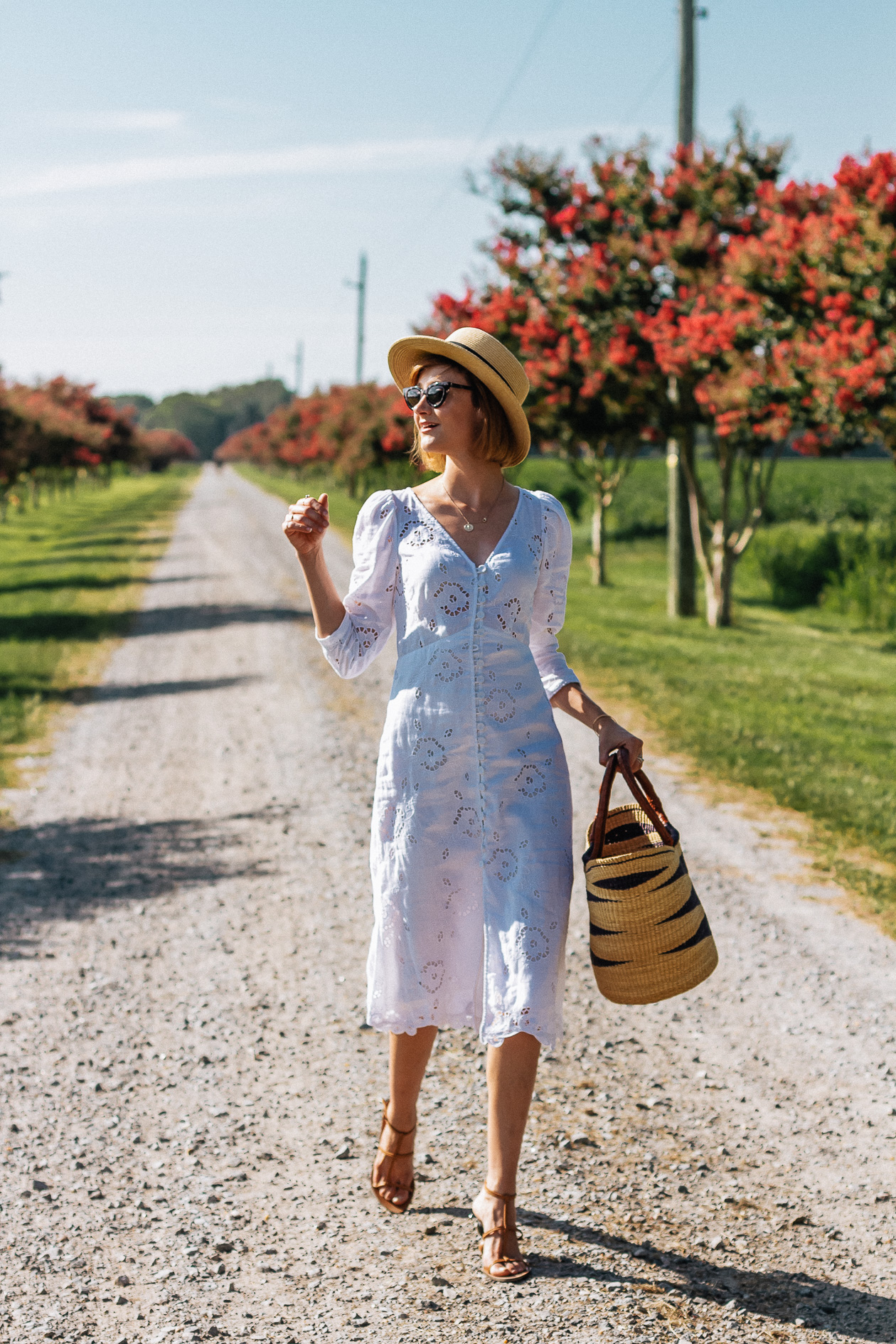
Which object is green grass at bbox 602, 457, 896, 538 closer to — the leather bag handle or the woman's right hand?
the leather bag handle

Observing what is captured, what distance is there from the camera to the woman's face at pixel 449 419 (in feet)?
9.89

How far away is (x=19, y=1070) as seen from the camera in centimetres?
403

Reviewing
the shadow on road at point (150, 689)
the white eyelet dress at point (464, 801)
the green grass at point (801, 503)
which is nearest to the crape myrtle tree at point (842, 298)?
the shadow on road at point (150, 689)

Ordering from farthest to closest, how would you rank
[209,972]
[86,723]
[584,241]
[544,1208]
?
1. [584,241]
2. [86,723]
3. [209,972]
4. [544,1208]

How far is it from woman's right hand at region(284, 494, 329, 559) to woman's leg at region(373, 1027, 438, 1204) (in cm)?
117

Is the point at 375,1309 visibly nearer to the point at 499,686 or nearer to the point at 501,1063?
the point at 501,1063

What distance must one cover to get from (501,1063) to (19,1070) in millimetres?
1908

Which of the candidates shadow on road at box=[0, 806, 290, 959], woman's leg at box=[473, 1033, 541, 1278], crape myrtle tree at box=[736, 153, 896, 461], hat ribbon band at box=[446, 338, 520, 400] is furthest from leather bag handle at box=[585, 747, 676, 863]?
crape myrtle tree at box=[736, 153, 896, 461]

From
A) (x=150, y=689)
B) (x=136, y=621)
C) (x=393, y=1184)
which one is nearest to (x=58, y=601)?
(x=136, y=621)

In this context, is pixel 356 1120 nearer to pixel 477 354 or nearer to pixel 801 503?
pixel 477 354

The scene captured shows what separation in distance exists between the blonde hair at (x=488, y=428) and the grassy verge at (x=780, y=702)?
120 inches

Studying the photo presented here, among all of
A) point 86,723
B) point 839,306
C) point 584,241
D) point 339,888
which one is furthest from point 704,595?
point 339,888

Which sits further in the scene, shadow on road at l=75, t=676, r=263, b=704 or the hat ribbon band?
shadow on road at l=75, t=676, r=263, b=704

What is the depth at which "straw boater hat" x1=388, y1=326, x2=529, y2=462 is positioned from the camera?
2.96 m
